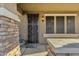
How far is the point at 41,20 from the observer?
10.8 meters

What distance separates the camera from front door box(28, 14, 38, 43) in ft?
35.4

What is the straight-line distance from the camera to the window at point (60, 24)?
10.9 metres

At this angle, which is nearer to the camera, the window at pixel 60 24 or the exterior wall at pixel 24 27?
the exterior wall at pixel 24 27

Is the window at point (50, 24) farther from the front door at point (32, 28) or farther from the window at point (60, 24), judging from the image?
the front door at point (32, 28)

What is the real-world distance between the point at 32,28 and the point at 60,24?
1871 millimetres

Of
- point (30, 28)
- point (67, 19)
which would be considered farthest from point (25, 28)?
point (67, 19)

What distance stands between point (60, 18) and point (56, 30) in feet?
2.74

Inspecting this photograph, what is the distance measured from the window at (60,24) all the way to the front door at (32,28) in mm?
791

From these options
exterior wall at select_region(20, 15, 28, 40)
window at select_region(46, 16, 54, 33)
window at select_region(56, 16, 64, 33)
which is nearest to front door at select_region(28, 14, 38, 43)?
exterior wall at select_region(20, 15, 28, 40)

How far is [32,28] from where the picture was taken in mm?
10961

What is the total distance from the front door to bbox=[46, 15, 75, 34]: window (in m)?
0.79

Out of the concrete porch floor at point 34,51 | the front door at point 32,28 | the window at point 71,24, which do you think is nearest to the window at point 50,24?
the front door at point 32,28

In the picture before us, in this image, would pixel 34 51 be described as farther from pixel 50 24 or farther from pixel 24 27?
pixel 50 24

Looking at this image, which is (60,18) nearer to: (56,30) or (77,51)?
(56,30)
